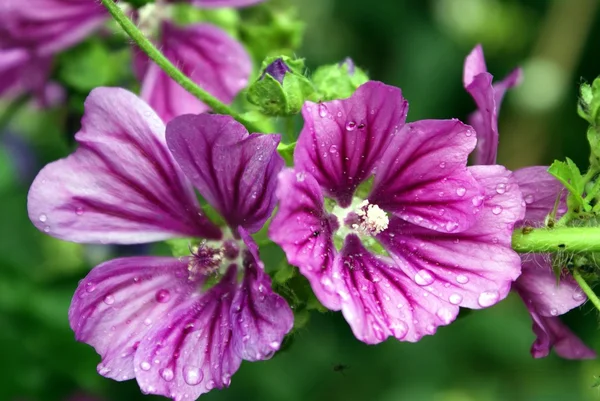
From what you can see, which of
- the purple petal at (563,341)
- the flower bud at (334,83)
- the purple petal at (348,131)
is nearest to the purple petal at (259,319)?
the purple petal at (348,131)

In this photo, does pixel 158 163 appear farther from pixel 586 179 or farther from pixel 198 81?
pixel 586 179

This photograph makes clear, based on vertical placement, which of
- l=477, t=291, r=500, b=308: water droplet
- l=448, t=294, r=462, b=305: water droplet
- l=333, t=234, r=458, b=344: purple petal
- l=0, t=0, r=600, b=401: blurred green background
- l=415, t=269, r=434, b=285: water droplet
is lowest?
l=0, t=0, r=600, b=401: blurred green background

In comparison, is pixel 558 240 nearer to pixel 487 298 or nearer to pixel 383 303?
pixel 487 298

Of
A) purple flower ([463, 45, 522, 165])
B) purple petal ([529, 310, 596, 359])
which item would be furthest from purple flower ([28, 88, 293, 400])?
purple petal ([529, 310, 596, 359])

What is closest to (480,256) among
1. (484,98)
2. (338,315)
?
(484,98)

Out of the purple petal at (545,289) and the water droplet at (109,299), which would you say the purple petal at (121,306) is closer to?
the water droplet at (109,299)

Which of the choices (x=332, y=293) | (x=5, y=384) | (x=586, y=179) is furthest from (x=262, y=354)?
(x=5, y=384)

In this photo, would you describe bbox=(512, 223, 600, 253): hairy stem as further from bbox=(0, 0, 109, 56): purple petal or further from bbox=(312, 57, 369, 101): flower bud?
bbox=(0, 0, 109, 56): purple petal
